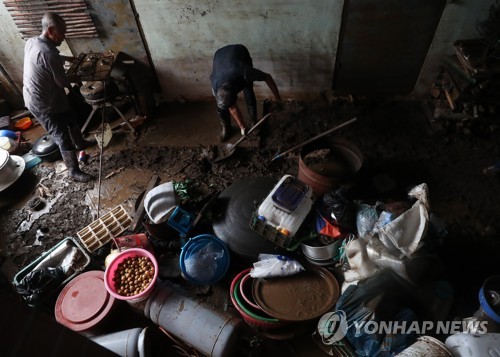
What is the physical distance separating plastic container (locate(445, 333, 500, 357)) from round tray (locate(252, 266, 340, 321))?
3.59ft

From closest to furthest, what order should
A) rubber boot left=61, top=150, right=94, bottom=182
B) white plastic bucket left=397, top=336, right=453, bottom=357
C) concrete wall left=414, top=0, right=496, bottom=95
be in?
1. white plastic bucket left=397, top=336, right=453, bottom=357
2. concrete wall left=414, top=0, right=496, bottom=95
3. rubber boot left=61, top=150, right=94, bottom=182

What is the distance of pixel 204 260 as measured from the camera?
12.0 ft

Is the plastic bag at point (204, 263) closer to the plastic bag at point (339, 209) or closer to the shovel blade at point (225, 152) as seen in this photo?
the plastic bag at point (339, 209)

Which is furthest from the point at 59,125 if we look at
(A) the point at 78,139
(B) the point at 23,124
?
(B) the point at 23,124

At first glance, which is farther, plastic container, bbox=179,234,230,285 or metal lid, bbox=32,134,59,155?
metal lid, bbox=32,134,59,155

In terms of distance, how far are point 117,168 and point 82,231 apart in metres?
1.44

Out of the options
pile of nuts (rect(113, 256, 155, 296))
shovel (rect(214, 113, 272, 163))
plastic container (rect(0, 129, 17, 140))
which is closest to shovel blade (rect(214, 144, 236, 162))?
shovel (rect(214, 113, 272, 163))

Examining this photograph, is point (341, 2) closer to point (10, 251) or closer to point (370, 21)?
point (370, 21)

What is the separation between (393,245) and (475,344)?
3.24ft

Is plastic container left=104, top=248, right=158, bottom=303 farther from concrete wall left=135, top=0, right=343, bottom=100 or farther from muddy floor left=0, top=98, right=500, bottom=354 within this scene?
concrete wall left=135, top=0, right=343, bottom=100

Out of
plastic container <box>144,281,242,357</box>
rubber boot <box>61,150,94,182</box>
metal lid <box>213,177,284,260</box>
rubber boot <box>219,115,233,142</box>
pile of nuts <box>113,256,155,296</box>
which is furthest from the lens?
rubber boot <box>219,115,233,142</box>

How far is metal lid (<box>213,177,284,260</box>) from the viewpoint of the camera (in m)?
3.73

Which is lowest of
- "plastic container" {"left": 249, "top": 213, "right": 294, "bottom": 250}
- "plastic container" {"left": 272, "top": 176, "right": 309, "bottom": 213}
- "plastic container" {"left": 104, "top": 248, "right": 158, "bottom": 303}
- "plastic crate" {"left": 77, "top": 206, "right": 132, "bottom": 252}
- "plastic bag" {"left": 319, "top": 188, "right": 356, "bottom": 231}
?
"plastic crate" {"left": 77, "top": 206, "right": 132, "bottom": 252}
